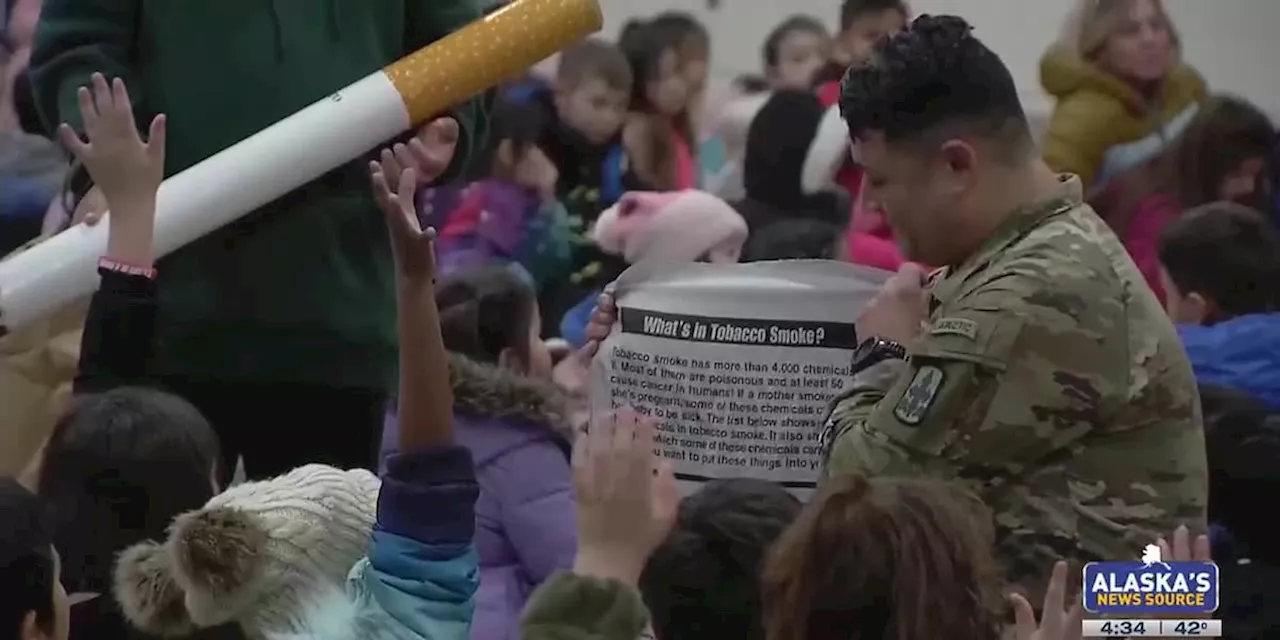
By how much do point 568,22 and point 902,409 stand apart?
2.57 ft

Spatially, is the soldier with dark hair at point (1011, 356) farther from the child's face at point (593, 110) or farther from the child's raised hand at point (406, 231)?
the child's face at point (593, 110)

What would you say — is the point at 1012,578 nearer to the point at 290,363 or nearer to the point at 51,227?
the point at 290,363

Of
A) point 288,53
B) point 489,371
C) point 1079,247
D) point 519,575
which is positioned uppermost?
point 288,53

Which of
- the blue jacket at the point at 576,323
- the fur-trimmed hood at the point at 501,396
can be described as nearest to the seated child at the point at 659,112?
the blue jacket at the point at 576,323

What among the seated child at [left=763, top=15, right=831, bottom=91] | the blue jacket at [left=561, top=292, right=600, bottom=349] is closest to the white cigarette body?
the blue jacket at [left=561, top=292, right=600, bottom=349]

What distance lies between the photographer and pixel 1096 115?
13.7 ft

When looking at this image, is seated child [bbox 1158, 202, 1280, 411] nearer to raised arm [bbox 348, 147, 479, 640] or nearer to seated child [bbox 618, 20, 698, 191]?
seated child [bbox 618, 20, 698, 191]

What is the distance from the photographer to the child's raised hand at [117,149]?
1863 mm

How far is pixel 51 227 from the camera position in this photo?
106 inches

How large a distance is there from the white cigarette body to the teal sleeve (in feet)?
0.39

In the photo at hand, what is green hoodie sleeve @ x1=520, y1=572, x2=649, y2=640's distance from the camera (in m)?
1.53

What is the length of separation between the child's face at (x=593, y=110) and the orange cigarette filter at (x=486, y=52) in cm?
231

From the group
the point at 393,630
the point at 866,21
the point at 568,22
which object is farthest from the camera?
the point at 866,21

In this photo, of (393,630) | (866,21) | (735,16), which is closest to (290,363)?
(393,630)
